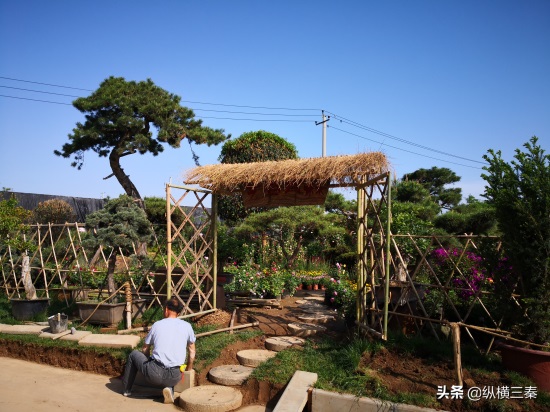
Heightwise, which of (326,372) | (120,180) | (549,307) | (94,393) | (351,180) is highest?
(120,180)

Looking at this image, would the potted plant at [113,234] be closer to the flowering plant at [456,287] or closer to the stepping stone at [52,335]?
the stepping stone at [52,335]

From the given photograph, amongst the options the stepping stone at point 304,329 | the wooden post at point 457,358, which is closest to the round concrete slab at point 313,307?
the stepping stone at point 304,329

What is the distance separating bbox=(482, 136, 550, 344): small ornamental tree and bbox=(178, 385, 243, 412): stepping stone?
3230 mm

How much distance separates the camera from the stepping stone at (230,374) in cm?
519

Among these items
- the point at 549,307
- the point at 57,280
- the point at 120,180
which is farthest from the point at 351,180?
the point at 120,180

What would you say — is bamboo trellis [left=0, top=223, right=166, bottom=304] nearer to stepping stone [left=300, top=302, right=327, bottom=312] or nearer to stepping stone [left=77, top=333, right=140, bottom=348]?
stepping stone [left=77, top=333, right=140, bottom=348]

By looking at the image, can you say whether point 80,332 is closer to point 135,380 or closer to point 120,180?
point 135,380

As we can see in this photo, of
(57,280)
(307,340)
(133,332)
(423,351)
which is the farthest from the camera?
(57,280)

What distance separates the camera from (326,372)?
199 inches

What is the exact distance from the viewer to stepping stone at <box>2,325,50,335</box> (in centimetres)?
718

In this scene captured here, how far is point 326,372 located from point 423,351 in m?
1.26

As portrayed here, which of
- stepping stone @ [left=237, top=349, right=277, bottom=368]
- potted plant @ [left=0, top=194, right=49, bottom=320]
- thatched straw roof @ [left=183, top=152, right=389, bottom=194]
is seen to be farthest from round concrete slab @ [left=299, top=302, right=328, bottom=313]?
potted plant @ [left=0, top=194, right=49, bottom=320]

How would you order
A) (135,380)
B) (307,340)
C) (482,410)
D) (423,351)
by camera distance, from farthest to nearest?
(307,340) → (135,380) → (423,351) → (482,410)

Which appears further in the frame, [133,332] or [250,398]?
[133,332]
